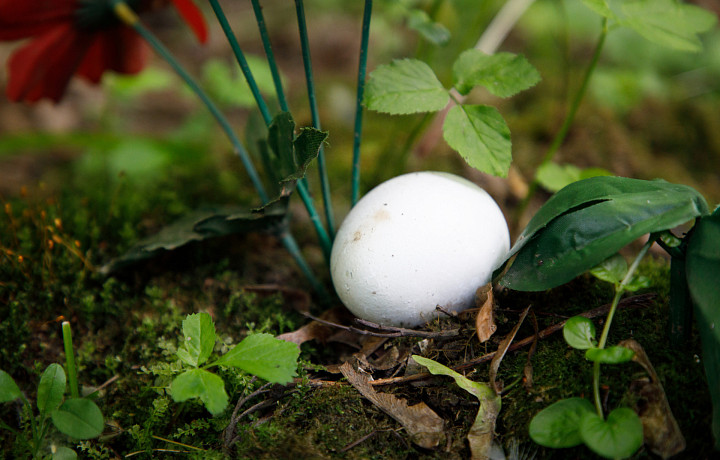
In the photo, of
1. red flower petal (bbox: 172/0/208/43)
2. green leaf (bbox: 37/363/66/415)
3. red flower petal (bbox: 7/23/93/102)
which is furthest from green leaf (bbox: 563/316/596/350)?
red flower petal (bbox: 7/23/93/102)

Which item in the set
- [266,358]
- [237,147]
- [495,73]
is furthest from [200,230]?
[495,73]

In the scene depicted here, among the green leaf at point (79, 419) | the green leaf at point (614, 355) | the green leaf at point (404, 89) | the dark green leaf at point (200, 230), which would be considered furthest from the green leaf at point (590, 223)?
the green leaf at point (79, 419)

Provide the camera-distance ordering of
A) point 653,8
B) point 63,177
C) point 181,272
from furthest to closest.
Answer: point 63,177
point 181,272
point 653,8

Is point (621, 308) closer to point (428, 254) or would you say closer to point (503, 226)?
point (503, 226)

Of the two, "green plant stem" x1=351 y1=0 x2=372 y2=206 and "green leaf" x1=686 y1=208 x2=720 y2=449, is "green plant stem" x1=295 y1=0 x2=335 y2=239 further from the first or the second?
"green leaf" x1=686 y1=208 x2=720 y2=449

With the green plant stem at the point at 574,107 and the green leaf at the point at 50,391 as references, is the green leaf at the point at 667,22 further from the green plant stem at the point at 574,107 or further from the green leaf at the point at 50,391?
the green leaf at the point at 50,391

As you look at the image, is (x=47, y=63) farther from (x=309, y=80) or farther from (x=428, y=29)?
(x=428, y=29)

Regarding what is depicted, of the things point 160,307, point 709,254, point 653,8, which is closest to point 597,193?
point 709,254
